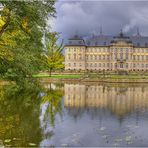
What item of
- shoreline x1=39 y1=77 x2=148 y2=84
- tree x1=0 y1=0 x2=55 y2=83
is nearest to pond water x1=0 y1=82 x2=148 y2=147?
tree x1=0 y1=0 x2=55 y2=83

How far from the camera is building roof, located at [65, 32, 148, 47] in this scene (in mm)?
103137

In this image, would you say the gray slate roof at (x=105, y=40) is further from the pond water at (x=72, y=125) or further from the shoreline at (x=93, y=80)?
the pond water at (x=72, y=125)

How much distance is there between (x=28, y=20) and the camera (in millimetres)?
15234

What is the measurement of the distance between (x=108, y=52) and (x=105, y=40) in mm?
3490

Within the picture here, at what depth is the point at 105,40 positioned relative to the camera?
105 m

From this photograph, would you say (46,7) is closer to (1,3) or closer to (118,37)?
(1,3)

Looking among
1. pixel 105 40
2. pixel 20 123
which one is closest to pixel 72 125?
pixel 20 123

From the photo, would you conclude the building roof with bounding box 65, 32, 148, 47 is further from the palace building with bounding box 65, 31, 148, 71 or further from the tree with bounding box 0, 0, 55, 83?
the tree with bounding box 0, 0, 55, 83

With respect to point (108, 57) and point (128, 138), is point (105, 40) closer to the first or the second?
point (108, 57)

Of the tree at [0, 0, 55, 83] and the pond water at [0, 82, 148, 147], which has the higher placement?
the tree at [0, 0, 55, 83]

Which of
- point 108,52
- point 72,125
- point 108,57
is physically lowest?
point 72,125

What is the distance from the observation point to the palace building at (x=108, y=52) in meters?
104

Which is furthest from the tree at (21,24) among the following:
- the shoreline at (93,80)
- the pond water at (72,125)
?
the shoreline at (93,80)

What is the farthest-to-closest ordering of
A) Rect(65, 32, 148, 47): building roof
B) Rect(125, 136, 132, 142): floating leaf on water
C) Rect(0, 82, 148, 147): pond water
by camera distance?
Rect(65, 32, 148, 47): building roof
Rect(125, 136, 132, 142): floating leaf on water
Rect(0, 82, 148, 147): pond water
